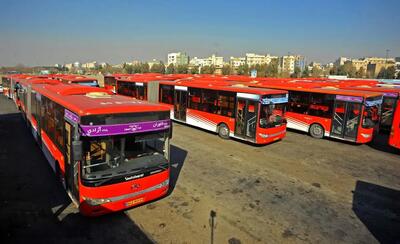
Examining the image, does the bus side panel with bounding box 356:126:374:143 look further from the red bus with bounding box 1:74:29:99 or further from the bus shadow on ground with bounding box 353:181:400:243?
the red bus with bounding box 1:74:29:99

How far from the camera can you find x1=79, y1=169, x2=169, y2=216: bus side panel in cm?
590

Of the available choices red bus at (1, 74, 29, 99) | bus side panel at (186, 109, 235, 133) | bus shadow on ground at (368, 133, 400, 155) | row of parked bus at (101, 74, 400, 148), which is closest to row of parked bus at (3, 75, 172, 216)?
row of parked bus at (101, 74, 400, 148)

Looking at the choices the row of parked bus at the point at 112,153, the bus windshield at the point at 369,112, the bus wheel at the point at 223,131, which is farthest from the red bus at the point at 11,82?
the bus windshield at the point at 369,112

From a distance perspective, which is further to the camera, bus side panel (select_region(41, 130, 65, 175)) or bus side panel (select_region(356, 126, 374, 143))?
bus side panel (select_region(356, 126, 374, 143))

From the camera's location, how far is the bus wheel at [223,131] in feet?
48.9

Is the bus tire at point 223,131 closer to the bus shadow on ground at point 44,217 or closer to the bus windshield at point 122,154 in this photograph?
the bus windshield at point 122,154

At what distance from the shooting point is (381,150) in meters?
14.0

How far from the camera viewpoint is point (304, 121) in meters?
16.5

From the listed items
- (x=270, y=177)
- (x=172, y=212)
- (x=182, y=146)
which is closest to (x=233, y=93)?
(x=182, y=146)

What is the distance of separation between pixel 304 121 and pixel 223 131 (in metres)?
5.27

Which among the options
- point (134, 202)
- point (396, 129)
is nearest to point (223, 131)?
point (396, 129)

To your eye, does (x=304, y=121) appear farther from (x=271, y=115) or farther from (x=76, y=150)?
(x=76, y=150)

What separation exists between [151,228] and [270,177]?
497 cm

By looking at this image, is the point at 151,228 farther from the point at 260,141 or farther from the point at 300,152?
the point at 300,152
